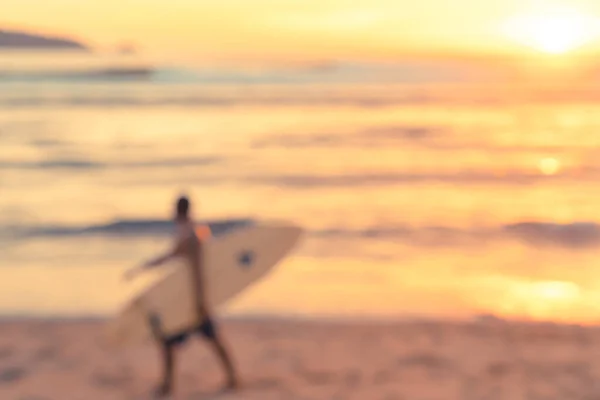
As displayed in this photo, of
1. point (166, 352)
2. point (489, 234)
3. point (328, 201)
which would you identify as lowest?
point (166, 352)

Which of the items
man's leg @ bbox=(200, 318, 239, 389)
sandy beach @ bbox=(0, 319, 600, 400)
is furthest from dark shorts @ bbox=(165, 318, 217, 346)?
sandy beach @ bbox=(0, 319, 600, 400)

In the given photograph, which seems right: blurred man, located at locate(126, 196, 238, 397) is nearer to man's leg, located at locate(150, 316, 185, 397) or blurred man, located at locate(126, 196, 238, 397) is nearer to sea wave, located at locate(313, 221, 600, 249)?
man's leg, located at locate(150, 316, 185, 397)

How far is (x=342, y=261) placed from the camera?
1169cm

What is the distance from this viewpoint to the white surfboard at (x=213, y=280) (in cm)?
613

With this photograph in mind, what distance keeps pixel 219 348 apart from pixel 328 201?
37.2 feet

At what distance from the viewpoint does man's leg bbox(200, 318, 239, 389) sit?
6.11 m

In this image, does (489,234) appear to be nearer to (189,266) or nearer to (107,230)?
(107,230)

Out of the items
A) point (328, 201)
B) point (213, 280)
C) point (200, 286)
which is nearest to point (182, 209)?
point (200, 286)

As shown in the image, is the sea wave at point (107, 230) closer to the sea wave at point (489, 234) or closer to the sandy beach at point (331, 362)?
the sea wave at point (489, 234)

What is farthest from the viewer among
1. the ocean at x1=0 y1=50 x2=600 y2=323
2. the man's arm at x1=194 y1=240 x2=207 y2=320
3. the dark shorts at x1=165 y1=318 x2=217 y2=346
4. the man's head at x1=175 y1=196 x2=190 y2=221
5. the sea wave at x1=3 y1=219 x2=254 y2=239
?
the sea wave at x1=3 y1=219 x2=254 y2=239

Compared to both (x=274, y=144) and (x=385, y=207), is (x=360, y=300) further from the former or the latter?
(x=274, y=144)

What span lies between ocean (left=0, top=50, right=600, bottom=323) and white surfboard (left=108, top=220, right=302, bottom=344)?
6.68ft

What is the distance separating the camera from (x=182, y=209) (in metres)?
5.90

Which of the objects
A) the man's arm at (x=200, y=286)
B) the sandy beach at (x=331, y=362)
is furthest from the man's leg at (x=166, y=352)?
the man's arm at (x=200, y=286)
